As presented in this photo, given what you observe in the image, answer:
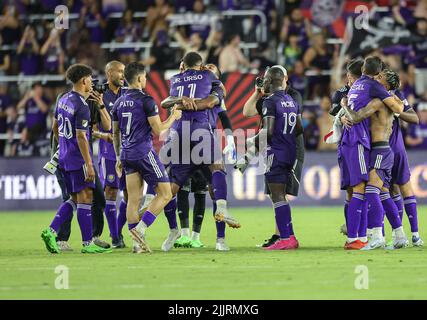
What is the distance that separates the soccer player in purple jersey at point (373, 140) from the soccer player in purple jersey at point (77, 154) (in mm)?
3272

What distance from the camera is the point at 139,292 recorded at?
919cm

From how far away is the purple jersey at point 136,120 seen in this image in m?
12.9

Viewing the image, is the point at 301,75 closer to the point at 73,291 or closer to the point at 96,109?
the point at 96,109

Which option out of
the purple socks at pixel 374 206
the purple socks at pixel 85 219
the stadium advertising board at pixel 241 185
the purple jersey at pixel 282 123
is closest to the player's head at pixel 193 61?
the purple jersey at pixel 282 123

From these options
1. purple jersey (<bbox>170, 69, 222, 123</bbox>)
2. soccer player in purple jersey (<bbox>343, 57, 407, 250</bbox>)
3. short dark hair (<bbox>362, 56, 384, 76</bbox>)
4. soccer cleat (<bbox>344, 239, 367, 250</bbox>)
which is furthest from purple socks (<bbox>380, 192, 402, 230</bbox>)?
purple jersey (<bbox>170, 69, 222, 123</bbox>)

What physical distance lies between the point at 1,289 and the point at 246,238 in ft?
21.6

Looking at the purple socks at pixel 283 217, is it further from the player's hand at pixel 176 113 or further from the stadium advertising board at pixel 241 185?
the stadium advertising board at pixel 241 185

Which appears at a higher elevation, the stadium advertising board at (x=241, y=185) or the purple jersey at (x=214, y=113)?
the purple jersey at (x=214, y=113)

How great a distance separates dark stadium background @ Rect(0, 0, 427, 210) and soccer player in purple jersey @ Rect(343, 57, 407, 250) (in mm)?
9491

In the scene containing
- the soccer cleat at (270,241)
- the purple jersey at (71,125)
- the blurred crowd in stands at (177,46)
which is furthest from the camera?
the blurred crowd in stands at (177,46)

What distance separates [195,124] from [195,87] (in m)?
0.48

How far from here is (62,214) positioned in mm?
13367

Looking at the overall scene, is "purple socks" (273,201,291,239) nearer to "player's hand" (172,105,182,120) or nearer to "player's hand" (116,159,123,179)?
"player's hand" (172,105,182,120)
